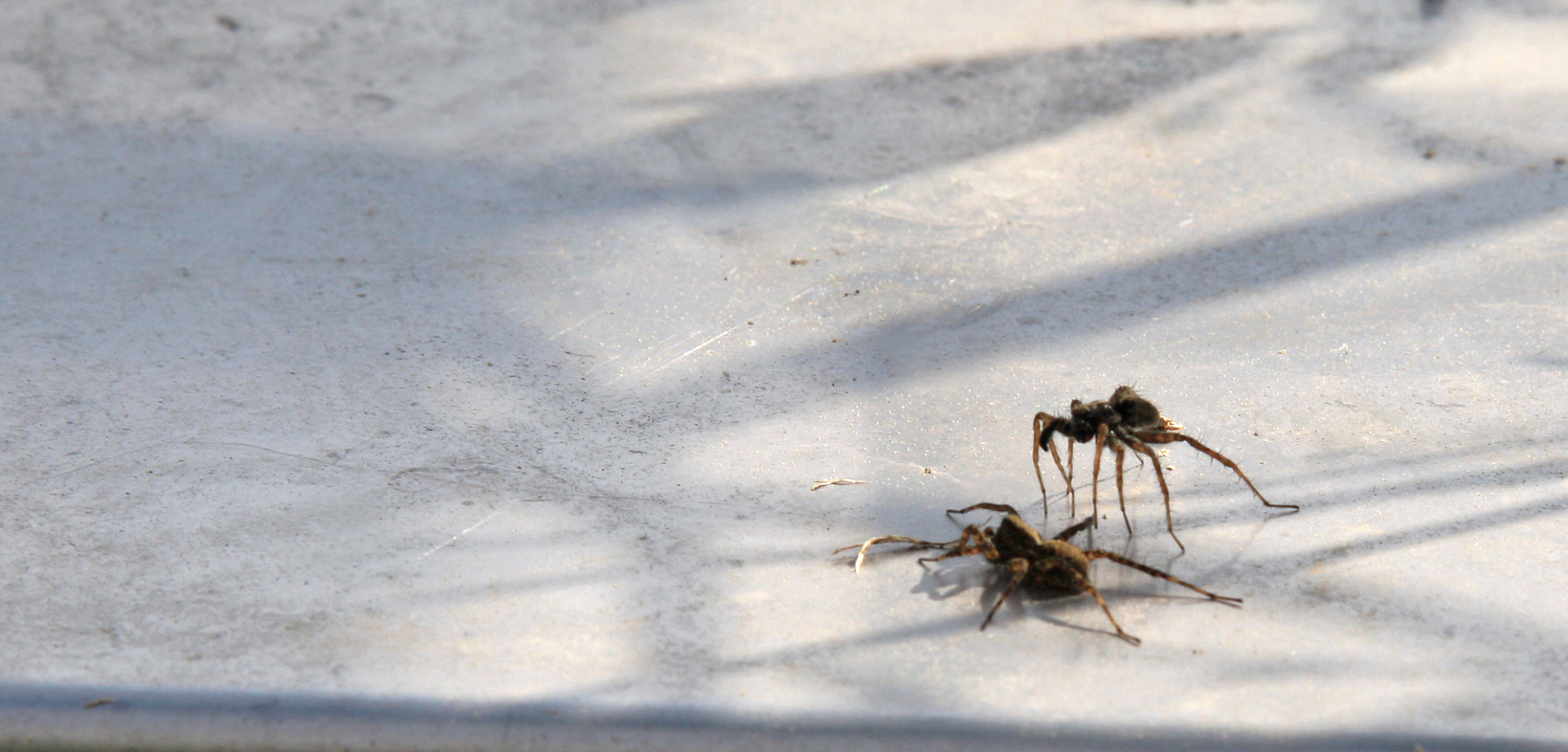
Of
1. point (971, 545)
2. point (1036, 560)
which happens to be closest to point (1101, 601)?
point (1036, 560)

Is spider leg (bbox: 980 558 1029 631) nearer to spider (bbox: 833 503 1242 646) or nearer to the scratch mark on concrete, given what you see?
spider (bbox: 833 503 1242 646)

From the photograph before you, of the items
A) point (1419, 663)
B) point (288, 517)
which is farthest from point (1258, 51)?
point (288, 517)

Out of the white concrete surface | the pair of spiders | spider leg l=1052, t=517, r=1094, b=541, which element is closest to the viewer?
the white concrete surface

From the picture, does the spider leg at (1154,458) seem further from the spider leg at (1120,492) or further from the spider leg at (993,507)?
the spider leg at (993,507)

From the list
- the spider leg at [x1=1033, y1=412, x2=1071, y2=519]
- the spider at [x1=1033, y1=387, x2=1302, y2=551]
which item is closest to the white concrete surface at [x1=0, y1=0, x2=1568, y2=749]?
the spider leg at [x1=1033, y1=412, x2=1071, y2=519]

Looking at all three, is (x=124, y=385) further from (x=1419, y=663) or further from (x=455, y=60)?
(x=1419, y=663)

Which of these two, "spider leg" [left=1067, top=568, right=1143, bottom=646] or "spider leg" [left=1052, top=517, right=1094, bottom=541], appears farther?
"spider leg" [left=1052, top=517, right=1094, bottom=541]

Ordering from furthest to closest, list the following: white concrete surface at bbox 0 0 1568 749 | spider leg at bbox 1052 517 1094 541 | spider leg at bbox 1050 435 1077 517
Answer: spider leg at bbox 1050 435 1077 517 → spider leg at bbox 1052 517 1094 541 → white concrete surface at bbox 0 0 1568 749
